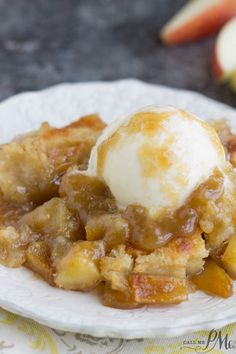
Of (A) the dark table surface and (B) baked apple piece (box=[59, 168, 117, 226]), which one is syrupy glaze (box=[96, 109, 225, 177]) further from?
(A) the dark table surface

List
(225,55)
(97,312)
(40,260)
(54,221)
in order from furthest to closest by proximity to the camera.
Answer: (225,55)
(54,221)
(40,260)
(97,312)

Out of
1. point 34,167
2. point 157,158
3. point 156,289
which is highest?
point 157,158

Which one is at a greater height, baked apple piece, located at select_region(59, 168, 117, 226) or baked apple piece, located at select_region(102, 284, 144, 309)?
baked apple piece, located at select_region(59, 168, 117, 226)

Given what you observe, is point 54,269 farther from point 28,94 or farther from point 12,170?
point 28,94

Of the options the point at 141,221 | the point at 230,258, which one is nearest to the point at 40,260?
the point at 141,221

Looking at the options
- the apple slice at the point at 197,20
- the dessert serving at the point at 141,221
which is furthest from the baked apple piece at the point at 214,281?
the apple slice at the point at 197,20

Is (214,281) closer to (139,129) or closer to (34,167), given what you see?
(139,129)

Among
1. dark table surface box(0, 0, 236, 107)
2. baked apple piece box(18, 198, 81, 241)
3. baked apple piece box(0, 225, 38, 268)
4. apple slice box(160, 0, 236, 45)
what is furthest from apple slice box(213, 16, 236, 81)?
baked apple piece box(0, 225, 38, 268)
